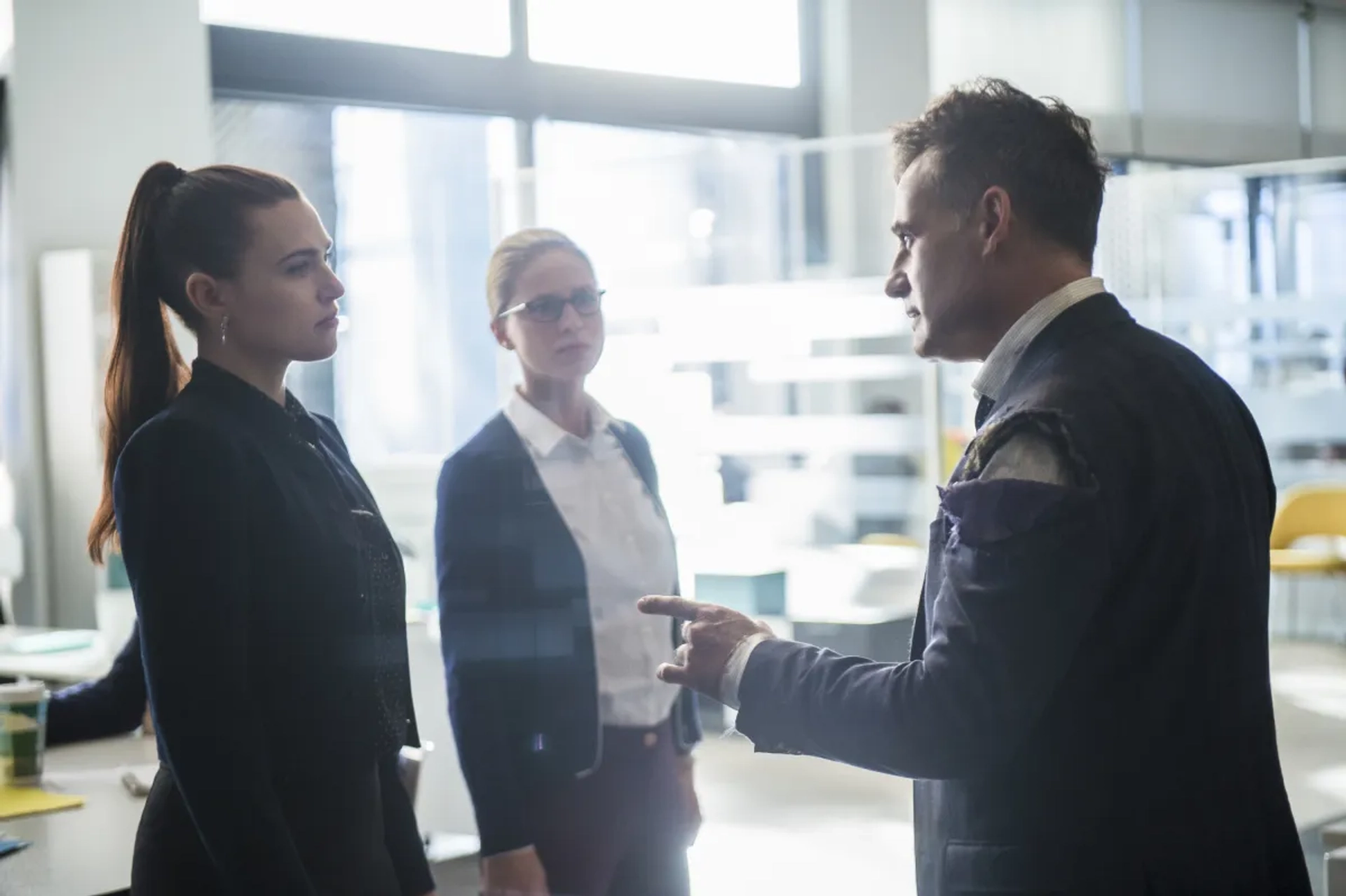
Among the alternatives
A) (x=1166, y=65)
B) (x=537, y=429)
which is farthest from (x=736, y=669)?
(x=1166, y=65)

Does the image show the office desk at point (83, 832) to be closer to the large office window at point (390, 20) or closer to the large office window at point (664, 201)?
the large office window at point (664, 201)

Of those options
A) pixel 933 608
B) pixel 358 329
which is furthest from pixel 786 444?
pixel 933 608

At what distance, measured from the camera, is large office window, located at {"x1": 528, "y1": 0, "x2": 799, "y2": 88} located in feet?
19.2

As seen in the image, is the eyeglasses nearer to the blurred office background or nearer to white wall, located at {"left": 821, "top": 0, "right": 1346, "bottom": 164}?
the blurred office background

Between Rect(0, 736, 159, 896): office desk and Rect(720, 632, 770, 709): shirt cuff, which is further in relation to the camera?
Rect(0, 736, 159, 896): office desk

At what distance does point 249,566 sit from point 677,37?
5.12 metres

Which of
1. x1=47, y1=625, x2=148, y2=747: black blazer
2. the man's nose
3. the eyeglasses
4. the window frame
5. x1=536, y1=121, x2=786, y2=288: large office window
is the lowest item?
x1=47, y1=625, x2=148, y2=747: black blazer

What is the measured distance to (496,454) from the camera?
2137 mm

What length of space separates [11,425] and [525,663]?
3647 millimetres

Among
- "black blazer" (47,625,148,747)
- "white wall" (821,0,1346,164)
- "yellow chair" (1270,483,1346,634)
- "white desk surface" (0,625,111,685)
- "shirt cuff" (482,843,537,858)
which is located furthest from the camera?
"white wall" (821,0,1346,164)

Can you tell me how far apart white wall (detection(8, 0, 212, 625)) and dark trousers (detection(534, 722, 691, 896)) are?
3.17 m

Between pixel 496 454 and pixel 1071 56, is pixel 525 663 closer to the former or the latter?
pixel 496 454

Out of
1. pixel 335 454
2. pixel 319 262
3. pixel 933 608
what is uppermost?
pixel 319 262

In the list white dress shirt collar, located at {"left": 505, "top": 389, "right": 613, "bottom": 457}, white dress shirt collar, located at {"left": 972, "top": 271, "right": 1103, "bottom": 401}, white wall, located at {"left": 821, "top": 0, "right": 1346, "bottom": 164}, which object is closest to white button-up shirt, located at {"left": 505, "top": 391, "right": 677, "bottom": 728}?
white dress shirt collar, located at {"left": 505, "top": 389, "right": 613, "bottom": 457}
